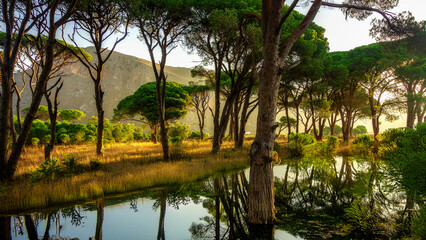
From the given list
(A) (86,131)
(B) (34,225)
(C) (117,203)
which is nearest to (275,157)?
(C) (117,203)

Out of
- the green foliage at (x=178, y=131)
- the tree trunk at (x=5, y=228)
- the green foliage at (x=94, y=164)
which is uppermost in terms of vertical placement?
the green foliage at (x=178, y=131)

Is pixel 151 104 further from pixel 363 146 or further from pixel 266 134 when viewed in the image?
pixel 363 146

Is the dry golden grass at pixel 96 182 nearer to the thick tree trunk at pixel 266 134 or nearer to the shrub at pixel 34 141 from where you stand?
the thick tree trunk at pixel 266 134

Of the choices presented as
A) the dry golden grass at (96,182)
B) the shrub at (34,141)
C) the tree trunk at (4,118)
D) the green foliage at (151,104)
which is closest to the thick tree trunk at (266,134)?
the dry golden grass at (96,182)

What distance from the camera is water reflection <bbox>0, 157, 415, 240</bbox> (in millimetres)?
4309

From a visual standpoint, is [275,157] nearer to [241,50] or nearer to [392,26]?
[241,50]

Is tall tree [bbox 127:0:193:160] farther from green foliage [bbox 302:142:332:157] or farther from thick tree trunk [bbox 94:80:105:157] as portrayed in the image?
green foliage [bbox 302:142:332:157]

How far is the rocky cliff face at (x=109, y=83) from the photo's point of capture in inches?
3342

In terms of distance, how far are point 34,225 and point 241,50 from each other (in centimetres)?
1302

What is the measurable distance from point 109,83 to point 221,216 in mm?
108522

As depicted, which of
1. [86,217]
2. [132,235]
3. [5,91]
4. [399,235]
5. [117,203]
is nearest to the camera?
[399,235]

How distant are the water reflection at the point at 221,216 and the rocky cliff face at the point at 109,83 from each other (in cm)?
7914

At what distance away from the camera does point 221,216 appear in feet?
17.6

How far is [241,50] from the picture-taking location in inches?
Result: 544
